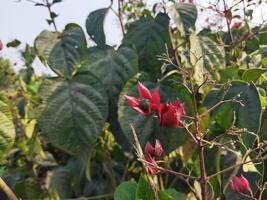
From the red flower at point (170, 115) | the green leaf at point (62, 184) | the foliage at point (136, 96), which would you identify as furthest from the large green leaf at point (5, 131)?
the green leaf at point (62, 184)

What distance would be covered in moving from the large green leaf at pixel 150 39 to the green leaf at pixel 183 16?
4cm

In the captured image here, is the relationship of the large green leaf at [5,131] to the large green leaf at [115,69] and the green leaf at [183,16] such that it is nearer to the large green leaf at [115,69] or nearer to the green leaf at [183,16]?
the large green leaf at [115,69]

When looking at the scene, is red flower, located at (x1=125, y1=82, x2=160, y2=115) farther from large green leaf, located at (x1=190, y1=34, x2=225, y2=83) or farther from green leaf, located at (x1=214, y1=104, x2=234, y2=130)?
large green leaf, located at (x1=190, y1=34, x2=225, y2=83)

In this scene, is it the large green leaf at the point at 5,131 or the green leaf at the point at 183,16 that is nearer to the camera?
the large green leaf at the point at 5,131

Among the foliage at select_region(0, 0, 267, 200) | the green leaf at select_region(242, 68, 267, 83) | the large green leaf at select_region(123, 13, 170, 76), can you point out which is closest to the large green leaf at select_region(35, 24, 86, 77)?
the foliage at select_region(0, 0, 267, 200)

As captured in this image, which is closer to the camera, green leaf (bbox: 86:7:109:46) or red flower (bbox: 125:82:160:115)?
red flower (bbox: 125:82:160:115)

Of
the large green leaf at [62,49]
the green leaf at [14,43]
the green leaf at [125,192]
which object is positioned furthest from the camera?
the green leaf at [14,43]

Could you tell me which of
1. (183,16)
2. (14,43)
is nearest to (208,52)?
(183,16)

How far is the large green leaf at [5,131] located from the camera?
889 millimetres

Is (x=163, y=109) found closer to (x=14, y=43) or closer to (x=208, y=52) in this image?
(x=208, y=52)

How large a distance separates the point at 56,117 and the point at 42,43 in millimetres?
192

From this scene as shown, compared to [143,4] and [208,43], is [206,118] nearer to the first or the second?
[208,43]

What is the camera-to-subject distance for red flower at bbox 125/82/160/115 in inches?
25.6

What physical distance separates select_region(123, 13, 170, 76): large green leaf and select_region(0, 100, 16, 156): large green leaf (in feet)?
1.24
